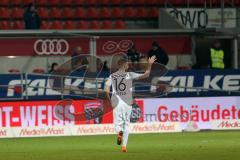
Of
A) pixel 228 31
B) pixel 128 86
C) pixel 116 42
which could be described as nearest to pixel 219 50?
pixel 228 31

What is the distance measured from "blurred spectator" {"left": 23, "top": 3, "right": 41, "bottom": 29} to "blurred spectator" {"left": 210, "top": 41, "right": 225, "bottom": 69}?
20.8 feet

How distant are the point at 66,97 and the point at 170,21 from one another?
7.44 m

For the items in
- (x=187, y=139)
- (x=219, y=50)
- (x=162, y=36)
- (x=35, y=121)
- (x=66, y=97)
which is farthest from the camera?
(x=162, y=36)

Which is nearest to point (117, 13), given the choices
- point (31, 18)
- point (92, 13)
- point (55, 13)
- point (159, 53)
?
point (92, 13)

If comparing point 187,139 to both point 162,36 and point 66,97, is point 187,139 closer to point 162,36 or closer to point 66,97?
point 66,97

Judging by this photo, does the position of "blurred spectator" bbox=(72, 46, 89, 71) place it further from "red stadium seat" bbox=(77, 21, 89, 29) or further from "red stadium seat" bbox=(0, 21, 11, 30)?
"red stadium seat" bbox=(0, 21, 11, 30)

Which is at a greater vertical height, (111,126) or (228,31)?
(228,31)

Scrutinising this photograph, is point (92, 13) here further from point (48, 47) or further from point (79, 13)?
point (48, 47)

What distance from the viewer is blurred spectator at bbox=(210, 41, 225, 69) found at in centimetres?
2722

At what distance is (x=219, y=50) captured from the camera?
89.3 feet

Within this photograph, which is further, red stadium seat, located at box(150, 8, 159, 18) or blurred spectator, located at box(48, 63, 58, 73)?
A: red stadium seat, located at box(150, 8, 159, 18)

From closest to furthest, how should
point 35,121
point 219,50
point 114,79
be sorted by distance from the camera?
1. point 114,79
2. point 35,121
3. point 219,50

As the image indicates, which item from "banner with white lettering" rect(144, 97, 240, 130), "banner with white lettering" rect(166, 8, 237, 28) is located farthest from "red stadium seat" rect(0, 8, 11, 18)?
"banner with white lettering" rect(144, 97, 240, 130)

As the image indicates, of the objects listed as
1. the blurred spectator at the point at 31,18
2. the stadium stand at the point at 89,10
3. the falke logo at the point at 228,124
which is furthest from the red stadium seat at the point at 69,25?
the falke logo at the point at 228,124
